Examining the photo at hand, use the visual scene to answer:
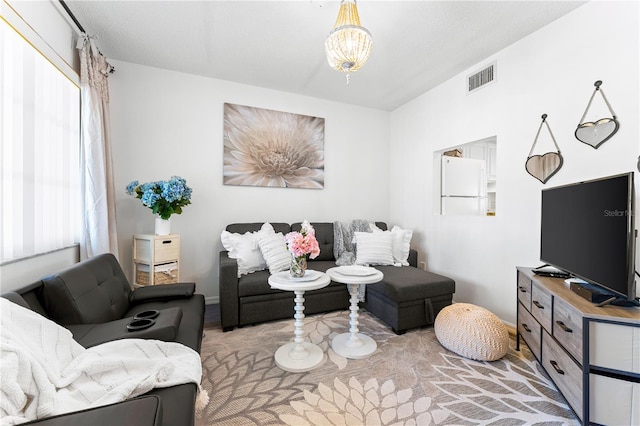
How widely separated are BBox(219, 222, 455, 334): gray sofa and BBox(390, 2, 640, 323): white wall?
1.90 ft

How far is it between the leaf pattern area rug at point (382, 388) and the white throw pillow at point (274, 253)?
0.70 meters

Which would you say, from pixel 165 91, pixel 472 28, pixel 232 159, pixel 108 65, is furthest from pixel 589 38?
pixel 108 65

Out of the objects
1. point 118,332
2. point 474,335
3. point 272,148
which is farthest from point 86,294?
point 474,335

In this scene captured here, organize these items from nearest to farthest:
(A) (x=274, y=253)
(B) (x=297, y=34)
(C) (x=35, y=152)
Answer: (C) (x=35, y=152), (B) (x=297, y=34), (A) (x=274, y=253)

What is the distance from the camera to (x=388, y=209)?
171 inches

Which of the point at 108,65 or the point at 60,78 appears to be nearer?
the point at 60,78

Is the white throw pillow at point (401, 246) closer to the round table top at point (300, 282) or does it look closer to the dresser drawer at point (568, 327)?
the round table top at point (300, 282)

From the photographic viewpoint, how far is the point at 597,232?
158 cm

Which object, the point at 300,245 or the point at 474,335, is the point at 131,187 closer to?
the point at 300,245

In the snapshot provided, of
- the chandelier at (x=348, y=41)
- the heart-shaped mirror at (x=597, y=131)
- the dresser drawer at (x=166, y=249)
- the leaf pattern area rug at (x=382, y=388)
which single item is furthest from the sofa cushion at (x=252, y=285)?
the heart-shaped mirror at (x=597, y=131)

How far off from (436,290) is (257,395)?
5.95 ft

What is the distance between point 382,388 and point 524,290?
133cm

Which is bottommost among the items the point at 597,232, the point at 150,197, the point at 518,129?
the point at 597,232

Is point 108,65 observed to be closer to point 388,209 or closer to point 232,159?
point 232,159
